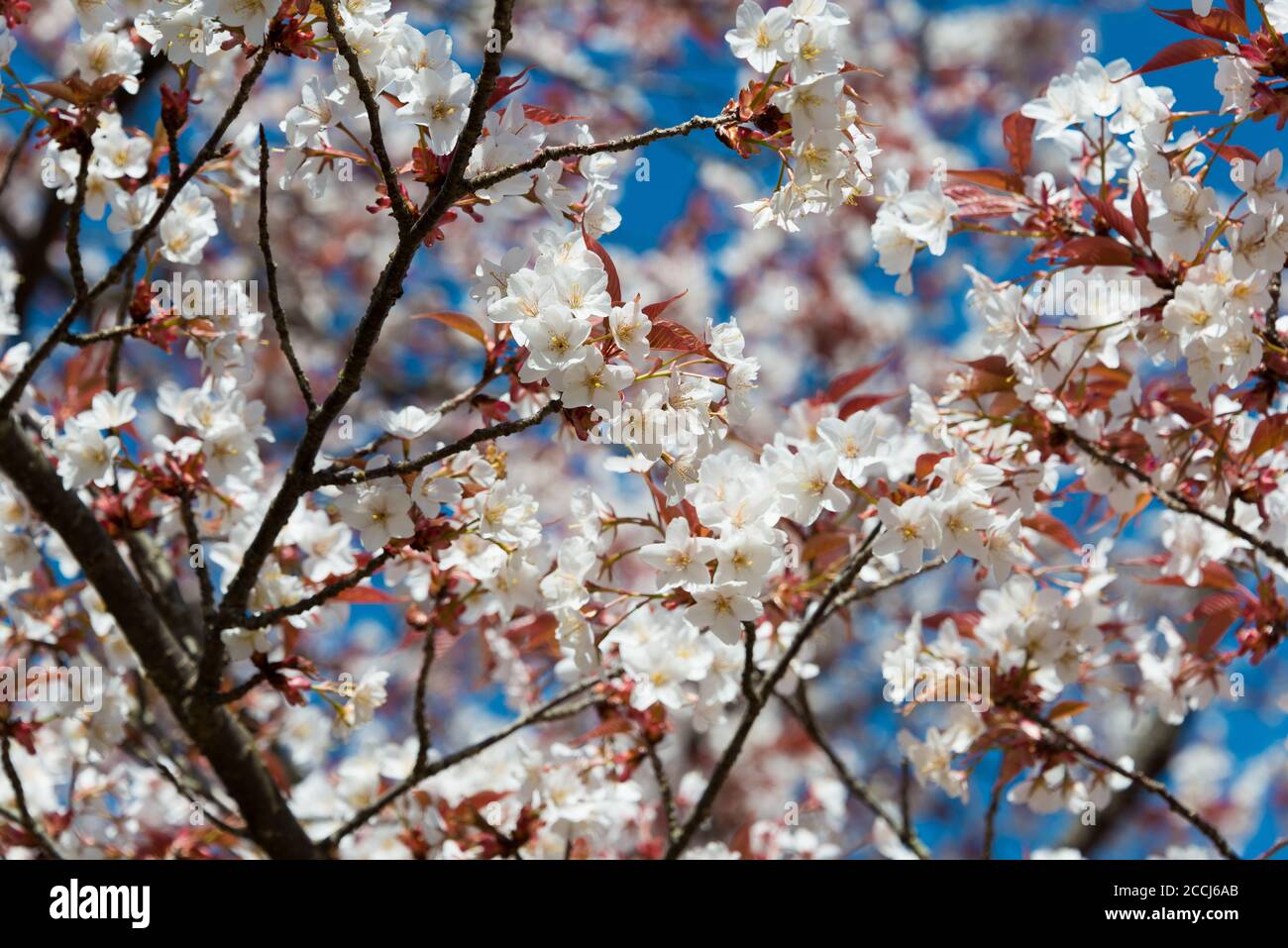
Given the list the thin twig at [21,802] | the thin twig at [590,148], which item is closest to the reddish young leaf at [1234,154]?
the thin twig at [590,148]

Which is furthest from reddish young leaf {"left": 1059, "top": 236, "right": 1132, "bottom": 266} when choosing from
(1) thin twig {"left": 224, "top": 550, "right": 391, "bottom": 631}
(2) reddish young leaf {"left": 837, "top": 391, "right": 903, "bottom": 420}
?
(1) thin twig {"left": 224, "top": 550, "right": 391, "bottom": 631}

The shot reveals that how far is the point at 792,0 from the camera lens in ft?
4.41

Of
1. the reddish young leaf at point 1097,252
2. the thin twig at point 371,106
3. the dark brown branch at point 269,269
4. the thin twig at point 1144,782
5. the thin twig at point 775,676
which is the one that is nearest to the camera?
the thin twig at point 371,106

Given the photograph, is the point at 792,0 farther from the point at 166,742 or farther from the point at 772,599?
the point at 166,742

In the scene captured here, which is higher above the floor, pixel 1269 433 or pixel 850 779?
pixel 1269 433

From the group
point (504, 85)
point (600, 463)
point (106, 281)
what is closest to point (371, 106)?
point (504, 85)

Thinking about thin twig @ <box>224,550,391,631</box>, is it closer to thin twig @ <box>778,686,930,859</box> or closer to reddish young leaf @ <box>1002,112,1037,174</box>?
thin twig @ <box>778,686,930,859</box>

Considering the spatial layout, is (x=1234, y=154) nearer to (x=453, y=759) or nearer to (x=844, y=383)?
(x=844, y=383)

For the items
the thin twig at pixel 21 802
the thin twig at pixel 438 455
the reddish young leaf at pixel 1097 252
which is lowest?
the thin twig at pixel 21 802

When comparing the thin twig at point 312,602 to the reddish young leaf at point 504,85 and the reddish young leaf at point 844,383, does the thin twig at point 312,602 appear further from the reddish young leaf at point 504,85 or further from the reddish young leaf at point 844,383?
the reddish young leaf at point 844,383

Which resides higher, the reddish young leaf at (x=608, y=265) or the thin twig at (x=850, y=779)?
the reddish young leaf at (x=608, y=265)

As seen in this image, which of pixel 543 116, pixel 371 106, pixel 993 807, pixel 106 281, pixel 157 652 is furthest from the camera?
pixel 993 807

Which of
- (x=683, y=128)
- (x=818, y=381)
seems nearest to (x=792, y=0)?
(x=683, y=128)
